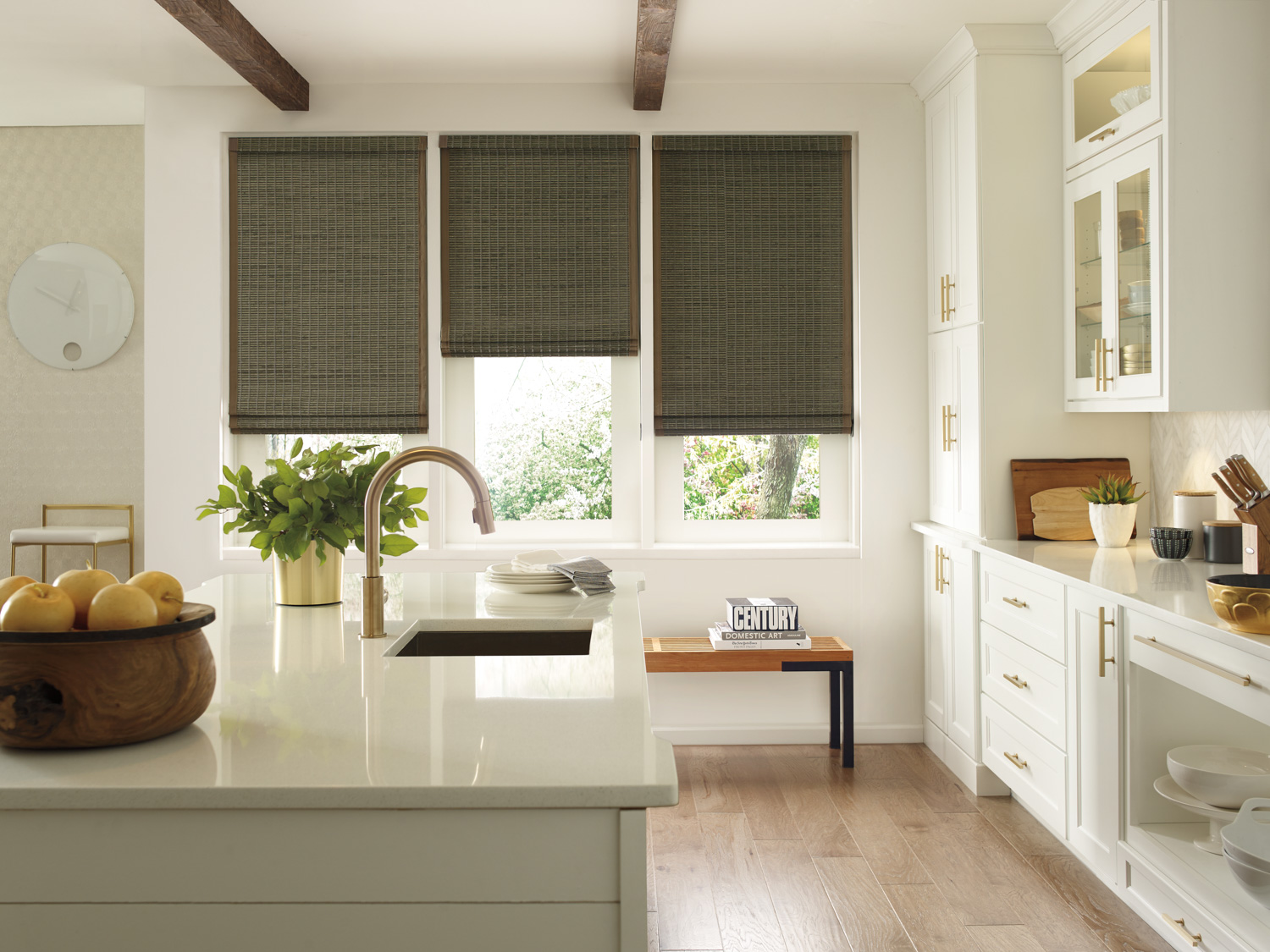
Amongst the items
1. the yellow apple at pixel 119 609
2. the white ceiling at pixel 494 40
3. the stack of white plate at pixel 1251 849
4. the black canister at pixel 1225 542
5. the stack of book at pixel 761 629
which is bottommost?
the stack of white plate at pixel 1251 849

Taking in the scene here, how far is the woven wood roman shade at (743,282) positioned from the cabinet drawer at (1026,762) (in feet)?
4.45

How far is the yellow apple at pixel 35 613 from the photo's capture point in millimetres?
1000

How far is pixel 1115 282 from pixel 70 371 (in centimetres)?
445

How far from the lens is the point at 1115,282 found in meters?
2.96

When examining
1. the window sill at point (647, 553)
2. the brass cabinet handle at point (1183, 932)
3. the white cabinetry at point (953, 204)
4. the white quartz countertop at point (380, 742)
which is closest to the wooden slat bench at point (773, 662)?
the window sill at point (647, 553)

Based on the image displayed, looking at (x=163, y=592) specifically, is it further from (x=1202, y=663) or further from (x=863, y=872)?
(x=863, y=872)

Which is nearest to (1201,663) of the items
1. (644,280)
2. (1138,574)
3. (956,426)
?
(1138,574)

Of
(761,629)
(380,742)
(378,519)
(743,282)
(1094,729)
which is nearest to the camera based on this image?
(380,742)

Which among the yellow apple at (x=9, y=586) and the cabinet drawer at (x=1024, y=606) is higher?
the yellow apple at (x=9, y=586)

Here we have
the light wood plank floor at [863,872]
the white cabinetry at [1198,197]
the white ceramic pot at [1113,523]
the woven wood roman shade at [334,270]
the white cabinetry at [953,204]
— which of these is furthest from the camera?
the woven wood roman shade at [334,270]

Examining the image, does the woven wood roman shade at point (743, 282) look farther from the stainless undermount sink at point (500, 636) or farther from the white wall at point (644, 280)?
the stainless undermount sink at point (500, 636)

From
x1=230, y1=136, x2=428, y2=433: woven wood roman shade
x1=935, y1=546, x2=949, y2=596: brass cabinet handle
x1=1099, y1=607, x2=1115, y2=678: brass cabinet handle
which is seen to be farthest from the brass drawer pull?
x1=230, y1=136, x2=428, y2=433: woven wood roman shade

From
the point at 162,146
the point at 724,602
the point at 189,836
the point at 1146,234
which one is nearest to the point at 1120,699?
the point at 1146,234

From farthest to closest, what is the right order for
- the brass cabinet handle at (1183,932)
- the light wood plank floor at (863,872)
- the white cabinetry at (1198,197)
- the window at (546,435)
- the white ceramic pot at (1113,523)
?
the window at (546,435), the white ceramic pot at (1113,523), the white cabinetry at (1198,197), the light wood plank floor at (863,872), the brass cabinet handle at (1183,932)
